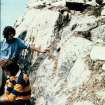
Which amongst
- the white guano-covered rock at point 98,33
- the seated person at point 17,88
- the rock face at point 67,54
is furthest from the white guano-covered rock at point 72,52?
the seated person at point 17,88

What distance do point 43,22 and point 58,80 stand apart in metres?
3.26

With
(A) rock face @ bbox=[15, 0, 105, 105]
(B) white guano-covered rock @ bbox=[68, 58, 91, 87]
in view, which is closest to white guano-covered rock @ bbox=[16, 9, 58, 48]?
(A) rock face @ bbox=[15, 0, 105, 105]

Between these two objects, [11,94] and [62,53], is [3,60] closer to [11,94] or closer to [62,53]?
[62,53]

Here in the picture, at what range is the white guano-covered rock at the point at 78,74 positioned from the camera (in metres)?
8.62

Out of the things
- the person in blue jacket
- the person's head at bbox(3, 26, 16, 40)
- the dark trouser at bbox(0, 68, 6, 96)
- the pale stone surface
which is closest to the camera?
the pale stone surface

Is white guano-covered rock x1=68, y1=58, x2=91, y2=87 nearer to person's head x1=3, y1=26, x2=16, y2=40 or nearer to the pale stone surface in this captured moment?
the pale stone surface

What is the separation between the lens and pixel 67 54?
9711 millimetres

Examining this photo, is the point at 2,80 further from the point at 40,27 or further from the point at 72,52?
the point at 40,27

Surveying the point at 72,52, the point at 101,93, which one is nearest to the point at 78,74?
the point at 72,52

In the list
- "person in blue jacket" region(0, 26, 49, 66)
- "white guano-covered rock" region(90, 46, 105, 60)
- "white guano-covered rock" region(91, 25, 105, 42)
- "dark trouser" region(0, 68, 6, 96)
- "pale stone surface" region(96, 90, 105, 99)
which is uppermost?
"white guano-covered rock" region(91, 25, 105, 42)

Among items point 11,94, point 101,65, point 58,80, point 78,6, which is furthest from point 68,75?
point 78,6

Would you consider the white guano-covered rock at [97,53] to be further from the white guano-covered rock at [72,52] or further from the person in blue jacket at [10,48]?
the person in blue jacket at [10,48]

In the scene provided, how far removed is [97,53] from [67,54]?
3.40ft

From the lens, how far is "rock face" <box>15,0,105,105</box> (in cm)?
847
